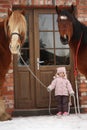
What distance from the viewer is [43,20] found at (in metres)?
9.37

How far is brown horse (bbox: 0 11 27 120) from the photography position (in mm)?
6699

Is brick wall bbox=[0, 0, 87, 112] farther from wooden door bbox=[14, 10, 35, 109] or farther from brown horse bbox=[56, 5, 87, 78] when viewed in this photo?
brown horse bbox=[56, 5, 87, 78]

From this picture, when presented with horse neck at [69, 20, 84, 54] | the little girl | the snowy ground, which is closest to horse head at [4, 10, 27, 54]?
horse neck at [69, 20, 84, 54]

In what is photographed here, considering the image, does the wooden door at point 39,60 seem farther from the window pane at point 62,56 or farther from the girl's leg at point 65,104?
the girl's leg at point 65,104

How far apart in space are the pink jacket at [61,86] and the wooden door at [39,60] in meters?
0.34

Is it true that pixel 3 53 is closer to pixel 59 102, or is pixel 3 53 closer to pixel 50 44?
pixel 59 102

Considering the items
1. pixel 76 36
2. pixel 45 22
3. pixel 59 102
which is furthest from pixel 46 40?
pixel 76 36

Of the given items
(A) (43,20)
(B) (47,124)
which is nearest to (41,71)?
(A) (43,20)

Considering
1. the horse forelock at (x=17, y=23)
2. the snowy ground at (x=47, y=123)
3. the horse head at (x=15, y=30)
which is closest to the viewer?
the horse head at (x=15, y=30)

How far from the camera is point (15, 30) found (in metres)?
6.76

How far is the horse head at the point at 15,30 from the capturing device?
667cm

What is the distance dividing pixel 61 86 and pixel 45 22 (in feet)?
5.03

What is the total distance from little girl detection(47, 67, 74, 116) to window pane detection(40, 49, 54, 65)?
53 centimetres

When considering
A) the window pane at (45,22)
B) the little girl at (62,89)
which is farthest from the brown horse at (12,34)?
the window pane at (45,22)
